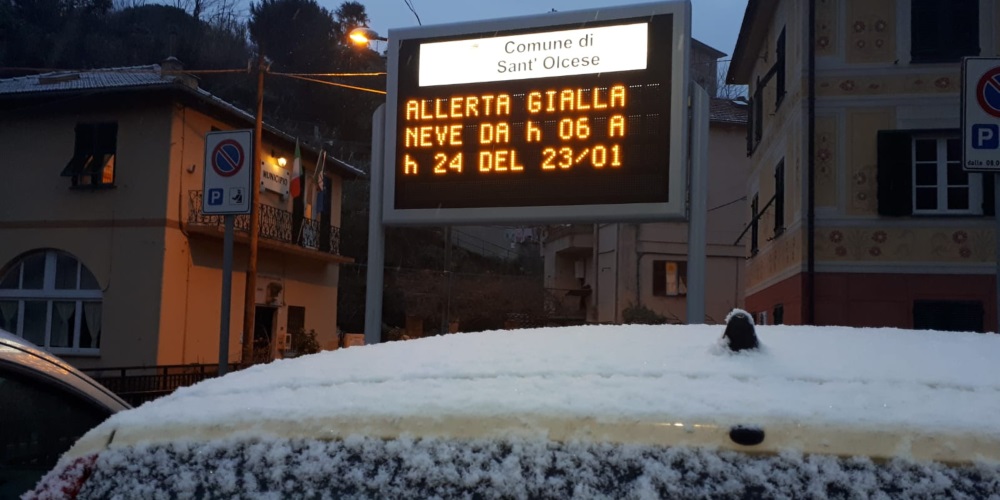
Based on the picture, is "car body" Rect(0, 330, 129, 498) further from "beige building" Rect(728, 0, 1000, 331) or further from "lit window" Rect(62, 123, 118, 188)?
"lit window" Rect(62, 123, 118, 188)

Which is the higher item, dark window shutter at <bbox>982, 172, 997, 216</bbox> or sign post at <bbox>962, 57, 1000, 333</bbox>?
dark window shutter at <bbox>982, 172, 997, 216</bbox>

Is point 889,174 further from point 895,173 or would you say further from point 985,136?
point 985,136

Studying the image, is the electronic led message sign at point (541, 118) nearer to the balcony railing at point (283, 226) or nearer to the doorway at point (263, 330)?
the balcony railing at point (283, 226)

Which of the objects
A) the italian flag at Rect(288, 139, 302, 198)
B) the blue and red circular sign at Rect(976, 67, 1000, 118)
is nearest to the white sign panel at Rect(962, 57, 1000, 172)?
the blue and red circular sign at Rect(976, 67, 1000, 118)

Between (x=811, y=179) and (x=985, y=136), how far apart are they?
785 centimetres

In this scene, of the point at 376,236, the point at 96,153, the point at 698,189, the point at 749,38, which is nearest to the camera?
the point at 698,189

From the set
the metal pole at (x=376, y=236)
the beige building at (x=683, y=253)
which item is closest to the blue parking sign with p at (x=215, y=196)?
the metal pole at (x=376, y=236)

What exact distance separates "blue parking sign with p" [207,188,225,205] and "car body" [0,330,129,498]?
3.81m

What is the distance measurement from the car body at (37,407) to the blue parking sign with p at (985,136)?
5.41m

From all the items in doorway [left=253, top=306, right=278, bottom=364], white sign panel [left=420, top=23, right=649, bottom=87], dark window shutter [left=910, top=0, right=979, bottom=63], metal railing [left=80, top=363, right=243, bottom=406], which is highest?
dark window shutter [left=910, top=0, right=979, bottom=63]

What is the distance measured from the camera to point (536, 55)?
775 cm

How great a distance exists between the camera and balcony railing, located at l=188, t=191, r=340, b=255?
20906 mm

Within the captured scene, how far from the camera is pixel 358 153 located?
4497 cm

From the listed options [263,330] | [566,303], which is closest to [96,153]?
[263,330]
